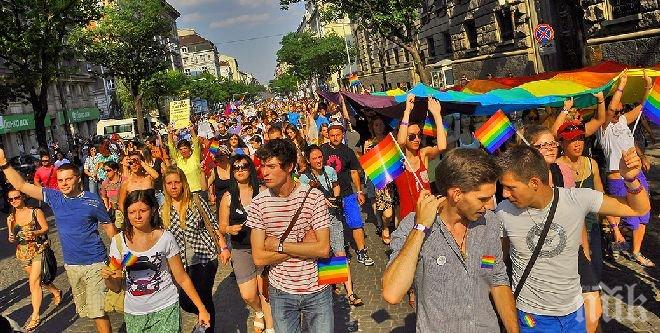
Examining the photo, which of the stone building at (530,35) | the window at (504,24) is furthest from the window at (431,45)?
the window at (504,24)

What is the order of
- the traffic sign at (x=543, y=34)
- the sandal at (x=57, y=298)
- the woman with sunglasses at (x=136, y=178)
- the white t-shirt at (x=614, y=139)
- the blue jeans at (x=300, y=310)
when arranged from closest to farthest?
the blue jeans at (x=300, y=310), the white t-shirt at (x=614, y=139), the woman with sunglasses at (x=136, y=178), the sandal at (x=57, y=298), the traffic sign at (x=543, y=34)

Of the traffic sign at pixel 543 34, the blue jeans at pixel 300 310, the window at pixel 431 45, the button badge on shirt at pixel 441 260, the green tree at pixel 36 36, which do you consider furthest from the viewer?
the window at pixel 431 45

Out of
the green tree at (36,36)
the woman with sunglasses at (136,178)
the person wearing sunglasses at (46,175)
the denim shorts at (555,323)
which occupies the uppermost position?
the green tree at (36,36)

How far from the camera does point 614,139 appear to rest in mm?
6258

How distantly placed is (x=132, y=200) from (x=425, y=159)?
9.46ft

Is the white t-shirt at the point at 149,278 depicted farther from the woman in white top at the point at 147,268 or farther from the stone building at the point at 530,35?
the stone building at the point at 530,35

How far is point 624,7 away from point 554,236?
1619 centimetres

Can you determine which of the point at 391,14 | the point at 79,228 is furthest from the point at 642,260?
the point at 391,14

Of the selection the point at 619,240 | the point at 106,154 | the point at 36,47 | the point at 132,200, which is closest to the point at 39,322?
the point at 132,200

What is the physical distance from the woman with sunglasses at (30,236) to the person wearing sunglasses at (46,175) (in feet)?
16.7

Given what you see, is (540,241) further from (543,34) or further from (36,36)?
(36,36)

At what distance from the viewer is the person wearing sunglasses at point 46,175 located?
11.5 m

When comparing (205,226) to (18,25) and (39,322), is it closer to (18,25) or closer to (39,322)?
(39,322)

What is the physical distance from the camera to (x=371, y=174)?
16.9 ft
